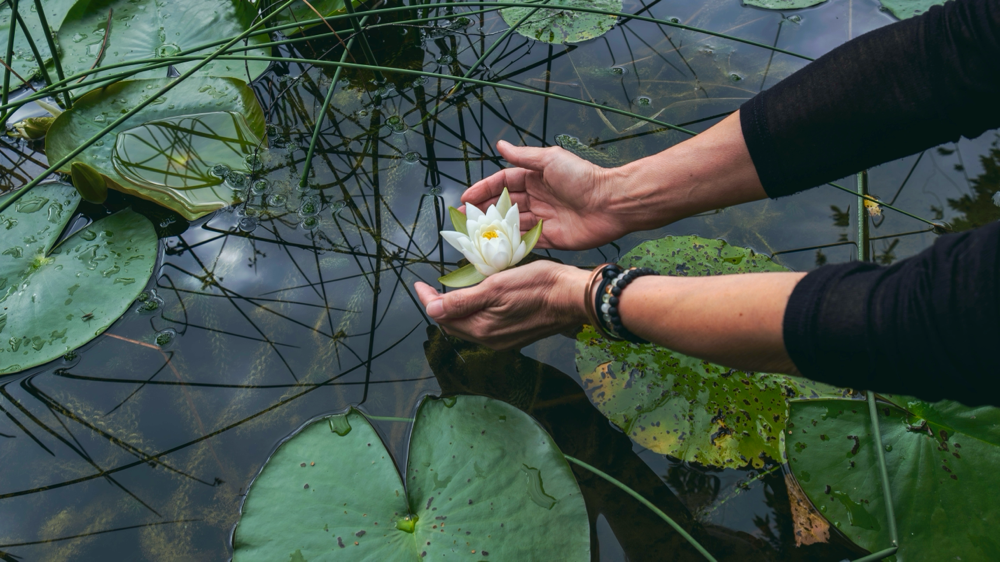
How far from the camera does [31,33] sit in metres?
2.20

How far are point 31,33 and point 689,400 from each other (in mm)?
3233

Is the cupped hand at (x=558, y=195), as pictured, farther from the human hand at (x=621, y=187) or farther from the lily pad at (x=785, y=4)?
the lily pad at (x=785, y=4)

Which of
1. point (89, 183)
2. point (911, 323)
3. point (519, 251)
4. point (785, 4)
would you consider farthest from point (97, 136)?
point (785, 4)

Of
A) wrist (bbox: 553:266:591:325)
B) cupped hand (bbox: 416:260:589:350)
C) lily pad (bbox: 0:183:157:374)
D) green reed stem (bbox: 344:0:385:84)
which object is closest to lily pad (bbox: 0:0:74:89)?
lily pad (bbox: 0:183:157:374)

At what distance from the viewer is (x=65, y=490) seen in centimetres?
137

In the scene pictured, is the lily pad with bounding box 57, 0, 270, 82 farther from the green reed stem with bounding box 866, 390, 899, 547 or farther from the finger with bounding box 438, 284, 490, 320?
the green reed stem with bounding box 866, 390, 899, 547

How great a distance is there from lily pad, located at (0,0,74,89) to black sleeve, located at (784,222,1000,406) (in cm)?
299

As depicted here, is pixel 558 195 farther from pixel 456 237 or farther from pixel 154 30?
pixel 154 30

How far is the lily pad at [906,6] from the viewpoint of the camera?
2.23 metres

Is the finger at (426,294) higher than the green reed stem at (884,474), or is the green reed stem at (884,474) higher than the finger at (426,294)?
the finger at (426,294)

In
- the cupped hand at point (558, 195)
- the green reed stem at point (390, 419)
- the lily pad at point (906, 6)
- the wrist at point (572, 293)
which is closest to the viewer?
the wrist at point (572, 293)

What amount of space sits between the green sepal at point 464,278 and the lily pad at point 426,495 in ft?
1.19

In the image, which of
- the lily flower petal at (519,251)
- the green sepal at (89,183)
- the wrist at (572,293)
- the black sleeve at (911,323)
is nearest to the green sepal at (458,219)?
the lily flower petal at (519,251)

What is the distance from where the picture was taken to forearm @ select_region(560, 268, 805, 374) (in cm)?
93
